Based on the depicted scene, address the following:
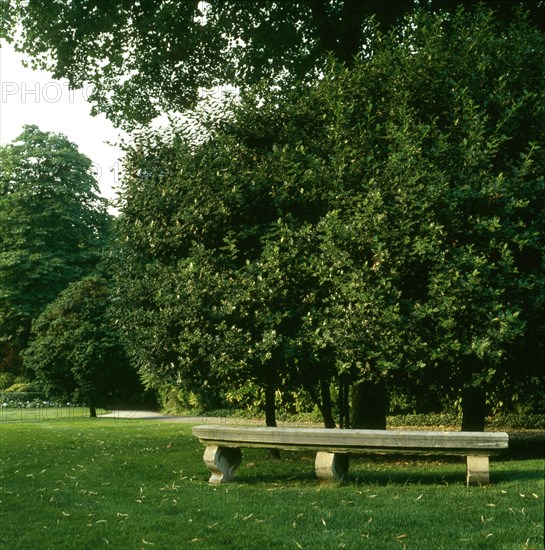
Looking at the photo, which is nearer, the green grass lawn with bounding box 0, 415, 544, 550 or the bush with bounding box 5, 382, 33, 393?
the green grass lawn with bounding box 0, 415, 544, 550

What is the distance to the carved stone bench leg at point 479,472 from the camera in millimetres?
8547

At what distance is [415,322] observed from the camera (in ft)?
34.0

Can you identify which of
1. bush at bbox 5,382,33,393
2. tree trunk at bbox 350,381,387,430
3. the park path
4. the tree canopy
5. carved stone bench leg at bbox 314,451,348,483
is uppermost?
the tree canopy

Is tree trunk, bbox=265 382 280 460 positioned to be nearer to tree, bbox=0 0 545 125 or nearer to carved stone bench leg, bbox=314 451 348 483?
carved stone bench leg, bbox=314 451 348 483

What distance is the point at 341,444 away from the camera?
8859 mm

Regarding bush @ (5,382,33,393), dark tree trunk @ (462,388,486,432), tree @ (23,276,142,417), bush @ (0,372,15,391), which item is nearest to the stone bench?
dark tree trunk @ (462,388,486,432)

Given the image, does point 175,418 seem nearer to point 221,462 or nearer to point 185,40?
point 185,40

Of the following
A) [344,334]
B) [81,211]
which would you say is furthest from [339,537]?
[81,211]

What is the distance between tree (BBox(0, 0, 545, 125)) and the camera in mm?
16250

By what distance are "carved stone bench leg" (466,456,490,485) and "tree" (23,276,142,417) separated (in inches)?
922

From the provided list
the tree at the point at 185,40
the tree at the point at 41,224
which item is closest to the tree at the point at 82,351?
the tree at the point at 41,224

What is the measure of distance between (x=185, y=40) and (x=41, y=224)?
2880 centimetres

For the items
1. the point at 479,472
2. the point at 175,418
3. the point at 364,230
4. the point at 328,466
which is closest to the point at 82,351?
the point at 175,418

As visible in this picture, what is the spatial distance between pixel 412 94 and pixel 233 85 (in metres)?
8.36
